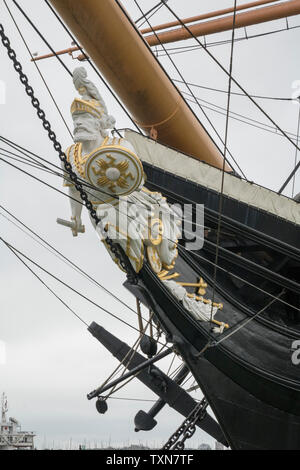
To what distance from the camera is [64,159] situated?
5484 millimetres

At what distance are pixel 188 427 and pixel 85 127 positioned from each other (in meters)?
3.86

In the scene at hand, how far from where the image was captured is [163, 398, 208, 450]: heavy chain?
25.5 ft

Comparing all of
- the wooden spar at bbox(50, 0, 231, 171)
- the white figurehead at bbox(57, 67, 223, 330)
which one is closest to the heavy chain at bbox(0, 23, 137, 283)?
the white figurehead at bbox(57, 67, 223, 330)

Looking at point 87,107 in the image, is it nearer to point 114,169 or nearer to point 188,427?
point 114,169

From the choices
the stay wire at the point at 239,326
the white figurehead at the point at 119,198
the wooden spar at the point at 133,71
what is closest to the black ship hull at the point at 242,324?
the stay wire at the point at 239,326

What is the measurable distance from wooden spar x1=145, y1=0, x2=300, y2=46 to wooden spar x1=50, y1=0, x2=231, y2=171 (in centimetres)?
369

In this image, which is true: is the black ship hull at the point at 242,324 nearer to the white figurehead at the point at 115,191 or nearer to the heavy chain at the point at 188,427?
the white figurehead at the point at 115,191

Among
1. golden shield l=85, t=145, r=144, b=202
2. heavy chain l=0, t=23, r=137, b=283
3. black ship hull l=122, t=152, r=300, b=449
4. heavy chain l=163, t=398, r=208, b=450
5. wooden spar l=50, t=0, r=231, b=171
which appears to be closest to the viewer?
heavy chain l=0, t=23, r=137, b=283

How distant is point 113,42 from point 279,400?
12.7ft

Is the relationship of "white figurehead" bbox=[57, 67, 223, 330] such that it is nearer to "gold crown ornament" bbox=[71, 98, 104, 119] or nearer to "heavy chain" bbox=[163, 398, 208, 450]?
"gold crown ornament" bbox=[71, 98, 104, 119]

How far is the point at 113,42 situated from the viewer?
7.35 meters

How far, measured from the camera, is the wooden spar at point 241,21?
12000 millimetres

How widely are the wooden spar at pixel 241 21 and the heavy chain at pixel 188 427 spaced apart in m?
6.36

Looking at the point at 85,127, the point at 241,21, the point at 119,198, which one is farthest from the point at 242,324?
the point at 241,21
